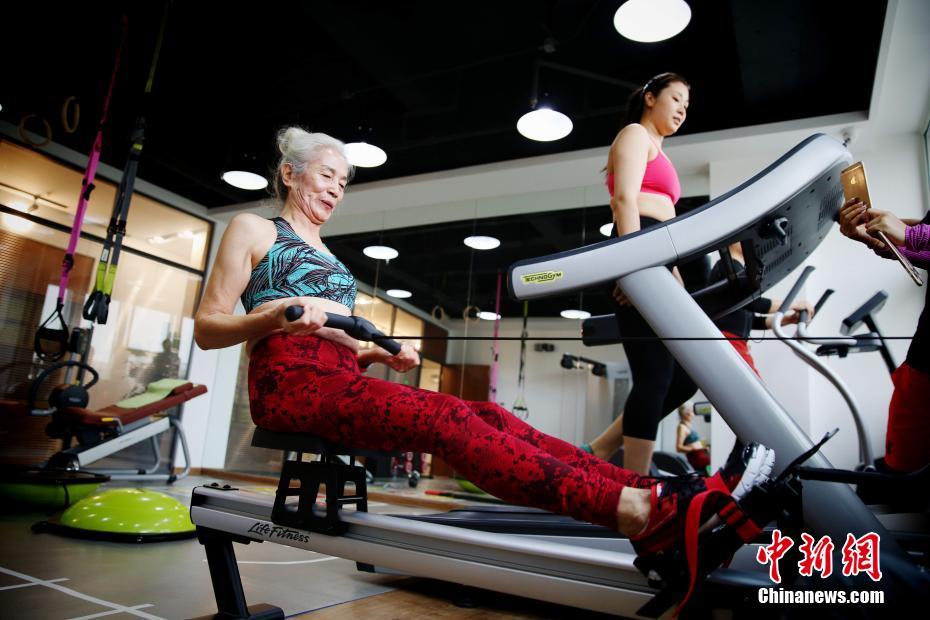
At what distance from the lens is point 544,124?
3.62 m

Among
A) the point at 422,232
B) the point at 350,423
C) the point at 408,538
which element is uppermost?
the point at 422,232

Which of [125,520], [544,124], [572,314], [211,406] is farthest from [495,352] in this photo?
[125,520]

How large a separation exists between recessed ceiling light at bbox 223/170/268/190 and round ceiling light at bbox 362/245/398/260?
1.30 meters

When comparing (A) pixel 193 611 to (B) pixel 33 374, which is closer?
(A) pixel 193 611

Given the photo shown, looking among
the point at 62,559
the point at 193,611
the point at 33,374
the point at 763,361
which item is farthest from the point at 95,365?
the point at 763,361

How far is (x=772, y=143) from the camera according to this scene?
4.14 meters

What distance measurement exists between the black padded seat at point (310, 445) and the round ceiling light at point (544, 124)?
2.84 m

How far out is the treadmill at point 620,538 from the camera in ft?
3.11

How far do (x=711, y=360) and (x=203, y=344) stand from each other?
45.7 inches

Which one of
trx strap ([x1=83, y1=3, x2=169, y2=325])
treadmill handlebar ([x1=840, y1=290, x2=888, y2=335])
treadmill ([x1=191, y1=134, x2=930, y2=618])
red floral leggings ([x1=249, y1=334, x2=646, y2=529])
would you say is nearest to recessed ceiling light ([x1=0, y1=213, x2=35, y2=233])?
trx strap ([x1=83, y1=3, x2=169, y2=325])

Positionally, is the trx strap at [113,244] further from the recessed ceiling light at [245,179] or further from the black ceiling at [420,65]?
the recessed ceiling light at [245,179]

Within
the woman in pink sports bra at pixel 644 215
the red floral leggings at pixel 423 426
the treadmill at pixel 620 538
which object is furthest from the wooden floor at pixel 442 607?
the red floral leggings at pixel 423 426

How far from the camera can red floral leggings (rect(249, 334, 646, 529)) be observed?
94 cm

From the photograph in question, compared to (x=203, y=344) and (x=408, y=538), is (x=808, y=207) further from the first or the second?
(x=203, y=344)
